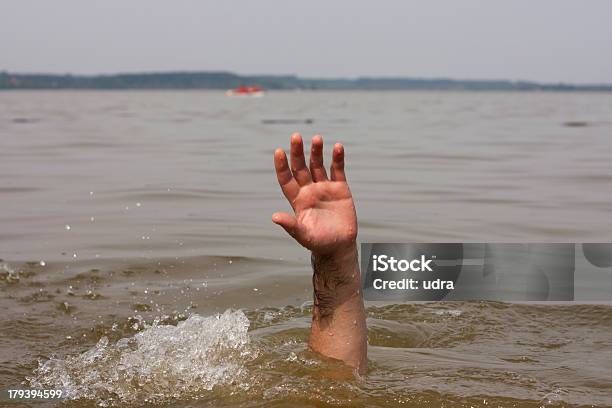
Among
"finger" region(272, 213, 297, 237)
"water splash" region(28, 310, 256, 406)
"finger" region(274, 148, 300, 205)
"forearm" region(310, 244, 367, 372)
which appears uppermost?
"finger" region(274, 148, 300, 205)

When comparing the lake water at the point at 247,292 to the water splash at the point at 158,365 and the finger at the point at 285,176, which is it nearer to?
the water splash at the point at 158,365

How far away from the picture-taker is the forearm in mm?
3887

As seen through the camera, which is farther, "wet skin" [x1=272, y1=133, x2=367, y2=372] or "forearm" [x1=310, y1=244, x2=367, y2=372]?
"forearm" [x1=310, y1=244, x2=367, y2=372]

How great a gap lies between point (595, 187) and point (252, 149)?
752 centimetres

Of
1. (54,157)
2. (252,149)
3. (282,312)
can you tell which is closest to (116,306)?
(282,312)

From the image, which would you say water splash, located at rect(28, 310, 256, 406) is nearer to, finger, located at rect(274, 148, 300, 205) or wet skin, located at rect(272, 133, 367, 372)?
wet skin, located at rect(272, 133, 367, 372)

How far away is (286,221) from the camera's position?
3.56 metres

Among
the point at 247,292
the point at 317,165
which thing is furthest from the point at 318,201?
the point at 247,292

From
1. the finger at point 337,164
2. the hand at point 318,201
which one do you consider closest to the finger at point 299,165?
the hand at point 318,201

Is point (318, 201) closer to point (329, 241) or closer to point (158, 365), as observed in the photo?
point (329, 241)

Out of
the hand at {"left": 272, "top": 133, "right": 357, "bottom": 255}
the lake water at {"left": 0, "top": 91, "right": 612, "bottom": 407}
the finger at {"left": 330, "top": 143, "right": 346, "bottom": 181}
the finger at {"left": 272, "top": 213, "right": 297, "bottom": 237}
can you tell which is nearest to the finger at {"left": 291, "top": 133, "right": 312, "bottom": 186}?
the hand at {"left": 272, "top": 133, "right": 357, "bottom": 255}

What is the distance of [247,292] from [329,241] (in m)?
2.39

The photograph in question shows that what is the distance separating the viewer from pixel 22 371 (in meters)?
4.12

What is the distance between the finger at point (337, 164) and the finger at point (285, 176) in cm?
18
